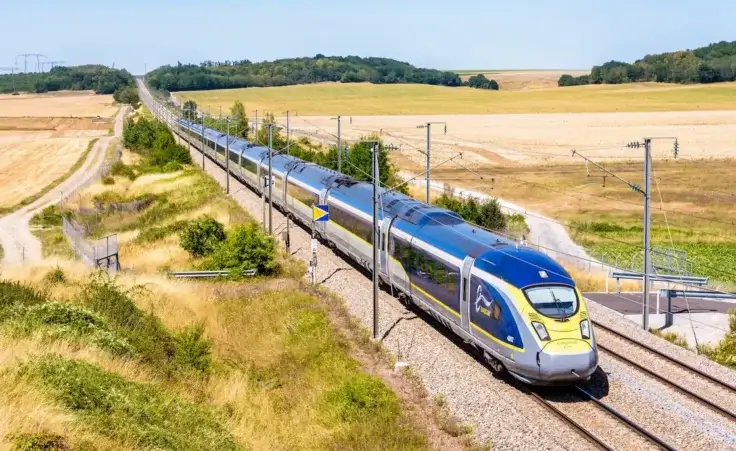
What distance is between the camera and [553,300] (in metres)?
20.2

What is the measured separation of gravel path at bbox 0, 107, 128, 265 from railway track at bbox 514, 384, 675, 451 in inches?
1183

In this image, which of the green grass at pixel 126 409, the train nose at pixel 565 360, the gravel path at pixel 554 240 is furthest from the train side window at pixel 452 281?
the gravel path at pixel 554 240

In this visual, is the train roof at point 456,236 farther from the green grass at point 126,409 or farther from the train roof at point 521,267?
the green grass at point 126,409

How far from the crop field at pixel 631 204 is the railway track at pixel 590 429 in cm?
2146

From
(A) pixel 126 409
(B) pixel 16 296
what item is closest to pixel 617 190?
(B) pixel 16 296

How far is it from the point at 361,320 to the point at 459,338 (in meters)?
4.38

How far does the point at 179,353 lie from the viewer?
22.9 meters

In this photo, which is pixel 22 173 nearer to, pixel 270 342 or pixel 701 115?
pixel 270 342

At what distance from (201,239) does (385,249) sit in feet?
54.6

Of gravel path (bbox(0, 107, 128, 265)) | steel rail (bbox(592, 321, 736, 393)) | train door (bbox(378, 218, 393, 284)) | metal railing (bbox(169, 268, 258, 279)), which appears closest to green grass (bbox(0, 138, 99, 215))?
gravel path (bbox(0, 107, 128, 265))

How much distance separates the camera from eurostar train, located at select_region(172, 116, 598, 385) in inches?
773

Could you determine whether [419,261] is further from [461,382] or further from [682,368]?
[682,368]

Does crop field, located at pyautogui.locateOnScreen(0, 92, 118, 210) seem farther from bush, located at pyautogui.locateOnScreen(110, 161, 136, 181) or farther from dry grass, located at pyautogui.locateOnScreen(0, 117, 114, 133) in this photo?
bush, located at pyautogui.locateOnScreen(110, 161, 136, 181)

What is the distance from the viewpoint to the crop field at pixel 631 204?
51.5m
